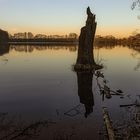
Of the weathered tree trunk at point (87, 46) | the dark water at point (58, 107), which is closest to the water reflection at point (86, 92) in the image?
the dark water at point (58, 107)

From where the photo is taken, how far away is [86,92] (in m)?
25.9

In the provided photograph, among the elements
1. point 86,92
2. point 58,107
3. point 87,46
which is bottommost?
point 86,92

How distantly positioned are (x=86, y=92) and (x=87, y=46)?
735 inches

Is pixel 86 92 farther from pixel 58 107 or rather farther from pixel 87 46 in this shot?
pixel 87 46

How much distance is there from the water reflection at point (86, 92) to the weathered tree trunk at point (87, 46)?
6.30 meters

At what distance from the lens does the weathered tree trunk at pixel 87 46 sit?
42.6 metres

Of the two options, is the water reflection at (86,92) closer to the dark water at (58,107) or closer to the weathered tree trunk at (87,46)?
the dark water at (58,107)

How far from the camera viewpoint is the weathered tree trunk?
42631 mm

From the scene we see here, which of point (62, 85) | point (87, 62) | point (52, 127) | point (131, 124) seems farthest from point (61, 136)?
point (87, 62)

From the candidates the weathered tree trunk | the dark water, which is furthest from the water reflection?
the weathered tree trunk

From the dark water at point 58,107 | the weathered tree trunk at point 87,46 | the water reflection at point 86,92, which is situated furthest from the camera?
the weathered tree trunk at point 87,46

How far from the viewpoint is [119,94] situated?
2375 centimetres

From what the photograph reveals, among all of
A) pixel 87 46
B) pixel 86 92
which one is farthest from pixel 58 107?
pixel 87 46

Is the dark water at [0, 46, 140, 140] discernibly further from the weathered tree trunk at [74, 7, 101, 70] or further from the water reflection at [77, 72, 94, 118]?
the weathered tree trunk at [74, 7, 101, 70]
